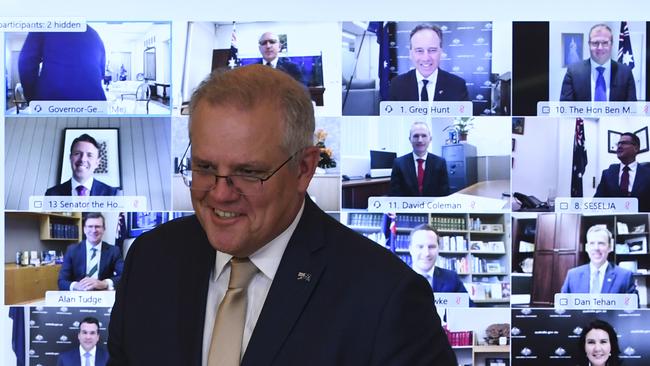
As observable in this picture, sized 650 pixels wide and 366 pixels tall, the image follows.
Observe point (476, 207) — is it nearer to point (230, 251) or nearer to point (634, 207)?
point (634, 207)

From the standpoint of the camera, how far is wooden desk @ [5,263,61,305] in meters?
2.87

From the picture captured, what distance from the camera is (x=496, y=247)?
2787mm

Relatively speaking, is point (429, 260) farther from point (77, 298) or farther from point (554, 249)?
point (77, 298)

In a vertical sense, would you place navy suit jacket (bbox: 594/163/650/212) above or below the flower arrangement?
below

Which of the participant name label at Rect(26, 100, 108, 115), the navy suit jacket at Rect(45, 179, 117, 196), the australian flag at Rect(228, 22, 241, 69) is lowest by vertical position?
A: the navy suit jacket at Rect(45, 179, 117, 196)

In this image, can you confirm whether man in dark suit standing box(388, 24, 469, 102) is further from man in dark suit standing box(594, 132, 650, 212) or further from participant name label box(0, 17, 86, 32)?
participant name label box(0, 17, 86, 32)

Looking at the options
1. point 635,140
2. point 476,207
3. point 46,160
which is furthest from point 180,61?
point 635,140

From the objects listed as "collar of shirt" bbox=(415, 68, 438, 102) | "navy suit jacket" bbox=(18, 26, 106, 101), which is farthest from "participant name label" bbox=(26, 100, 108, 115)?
"collar of shirt" bbox=(415, 68, 438, 102)

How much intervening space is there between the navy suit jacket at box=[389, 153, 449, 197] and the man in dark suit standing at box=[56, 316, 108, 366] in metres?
1.22

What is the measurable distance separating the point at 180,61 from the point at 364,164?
77 centimetres

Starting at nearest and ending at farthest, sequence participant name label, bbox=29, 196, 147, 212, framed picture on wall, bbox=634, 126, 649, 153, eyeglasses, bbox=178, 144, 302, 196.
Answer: eyeglasses, bbox=178, 144, 302, 196
framed picture on wall, bbox=634, 126, 649, 153
participant name label, bbox=29, 196, 147, 212

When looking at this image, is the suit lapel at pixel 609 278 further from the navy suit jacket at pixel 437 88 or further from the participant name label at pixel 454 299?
the navy suit jacket at pixel 437 88

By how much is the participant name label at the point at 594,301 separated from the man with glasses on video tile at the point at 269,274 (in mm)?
1546

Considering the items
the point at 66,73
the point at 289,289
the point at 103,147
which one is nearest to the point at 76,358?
the point at 103,147
